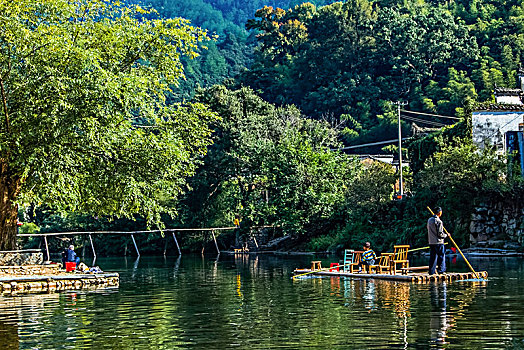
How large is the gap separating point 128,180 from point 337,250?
28.4 metres

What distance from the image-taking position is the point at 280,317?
17594 millimetres

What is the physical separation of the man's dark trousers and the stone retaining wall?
66.8ft

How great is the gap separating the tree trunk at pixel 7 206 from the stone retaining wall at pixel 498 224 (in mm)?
26992

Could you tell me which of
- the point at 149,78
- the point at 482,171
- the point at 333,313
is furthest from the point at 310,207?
the point at 333,313

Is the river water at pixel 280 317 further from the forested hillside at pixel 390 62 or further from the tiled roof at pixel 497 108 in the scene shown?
the forested hillside at pixel 390 62

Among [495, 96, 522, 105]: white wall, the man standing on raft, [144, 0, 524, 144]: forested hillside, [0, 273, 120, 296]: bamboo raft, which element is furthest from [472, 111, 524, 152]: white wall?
[144, 0, 524, 144]: forested hillside

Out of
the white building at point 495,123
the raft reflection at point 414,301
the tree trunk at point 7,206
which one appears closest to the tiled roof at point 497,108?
the white building at point 495,123

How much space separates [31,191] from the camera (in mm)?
29938

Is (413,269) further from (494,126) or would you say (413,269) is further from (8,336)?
(494,126)

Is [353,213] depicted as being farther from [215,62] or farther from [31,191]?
[215,62]

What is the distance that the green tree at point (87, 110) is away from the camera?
27.9 m

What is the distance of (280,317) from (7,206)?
16.6m

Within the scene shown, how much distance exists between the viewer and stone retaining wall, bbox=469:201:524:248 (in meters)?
45.2

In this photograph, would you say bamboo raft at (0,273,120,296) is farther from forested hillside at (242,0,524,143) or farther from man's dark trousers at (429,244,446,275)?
forested hillside at (242,0,524,143)
